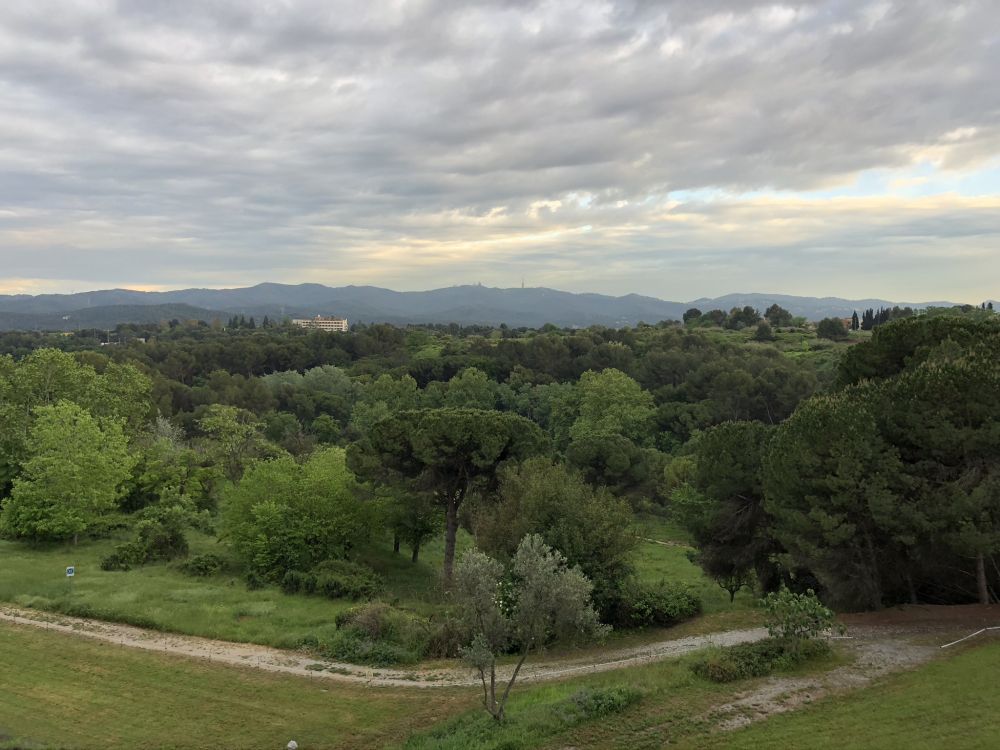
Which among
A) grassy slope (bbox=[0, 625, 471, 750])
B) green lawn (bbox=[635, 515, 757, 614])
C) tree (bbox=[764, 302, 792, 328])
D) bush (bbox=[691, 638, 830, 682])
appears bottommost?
→ green lawn (bbox=[635, 515, 757, 614])

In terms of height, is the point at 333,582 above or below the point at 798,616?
below

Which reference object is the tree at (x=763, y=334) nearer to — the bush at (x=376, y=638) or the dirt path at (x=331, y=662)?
the dirt path at (x=331, y=662)

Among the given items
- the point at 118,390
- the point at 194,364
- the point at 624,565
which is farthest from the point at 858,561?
the point at 194,364

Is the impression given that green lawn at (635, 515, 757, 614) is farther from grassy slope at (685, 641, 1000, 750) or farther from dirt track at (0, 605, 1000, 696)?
grassy slope at (685, 641, 1000, 750)

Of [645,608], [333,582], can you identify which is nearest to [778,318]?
[645,608]

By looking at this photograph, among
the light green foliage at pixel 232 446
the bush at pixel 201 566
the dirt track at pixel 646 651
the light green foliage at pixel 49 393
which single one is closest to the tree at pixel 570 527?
the dirt track at pixel 646 651

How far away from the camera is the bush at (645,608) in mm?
21672

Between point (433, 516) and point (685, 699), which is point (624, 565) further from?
point (433, 516)

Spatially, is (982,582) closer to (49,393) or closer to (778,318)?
(49,393)

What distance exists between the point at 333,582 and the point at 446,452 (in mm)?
6839

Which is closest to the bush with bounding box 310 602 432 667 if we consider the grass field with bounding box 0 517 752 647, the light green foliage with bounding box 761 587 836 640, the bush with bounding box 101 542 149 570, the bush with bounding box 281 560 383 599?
the grass field with bounding box 0 517 752 647

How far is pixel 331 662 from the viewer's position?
19203mm

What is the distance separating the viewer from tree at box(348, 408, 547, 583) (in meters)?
27.8

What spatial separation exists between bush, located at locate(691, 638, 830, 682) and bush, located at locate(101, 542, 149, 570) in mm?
24018
